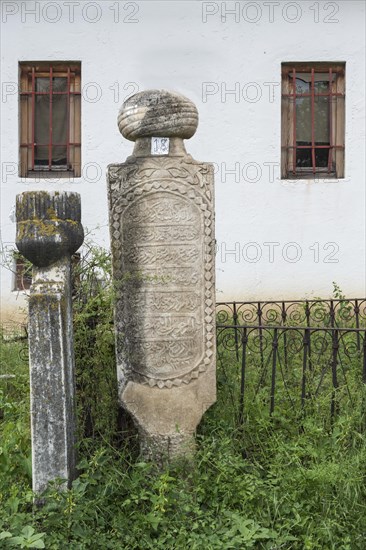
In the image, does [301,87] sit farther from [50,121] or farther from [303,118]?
[50,121]

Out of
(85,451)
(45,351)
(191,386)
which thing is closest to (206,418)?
(191,386)

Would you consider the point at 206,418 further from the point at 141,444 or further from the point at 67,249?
the point at 67,249

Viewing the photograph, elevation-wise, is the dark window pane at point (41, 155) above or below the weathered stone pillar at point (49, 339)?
above

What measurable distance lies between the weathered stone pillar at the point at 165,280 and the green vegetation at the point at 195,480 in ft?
0.51

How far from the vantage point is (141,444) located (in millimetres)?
3531

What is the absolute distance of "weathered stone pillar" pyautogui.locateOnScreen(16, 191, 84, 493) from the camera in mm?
3102

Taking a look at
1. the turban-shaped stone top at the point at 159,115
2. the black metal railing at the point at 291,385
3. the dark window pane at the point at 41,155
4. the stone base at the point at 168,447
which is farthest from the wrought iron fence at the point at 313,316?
the dark window pane at the point at 41,155

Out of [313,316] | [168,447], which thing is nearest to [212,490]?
[168,447]

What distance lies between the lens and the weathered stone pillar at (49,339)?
122 inches

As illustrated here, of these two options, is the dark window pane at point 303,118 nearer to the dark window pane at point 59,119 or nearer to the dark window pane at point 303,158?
the dark window pane at point 303,158

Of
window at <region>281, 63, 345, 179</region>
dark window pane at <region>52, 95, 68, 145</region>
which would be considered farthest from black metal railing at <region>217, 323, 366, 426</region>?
dark window pane at <region>52, 95, 68, 145</region>

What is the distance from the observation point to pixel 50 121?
7828mm

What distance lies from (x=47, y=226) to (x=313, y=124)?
5.49m

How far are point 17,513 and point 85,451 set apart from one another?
1.91ft
